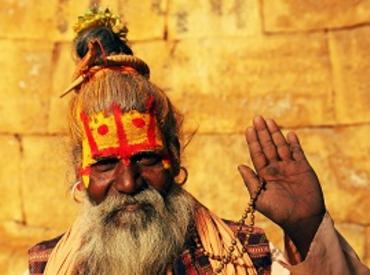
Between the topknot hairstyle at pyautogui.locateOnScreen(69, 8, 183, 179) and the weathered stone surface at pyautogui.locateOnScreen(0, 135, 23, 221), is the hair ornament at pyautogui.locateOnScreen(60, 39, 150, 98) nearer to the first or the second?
the topknot hairstyle at pyautogui.locateOnScreen(69, 8, 183, 179)

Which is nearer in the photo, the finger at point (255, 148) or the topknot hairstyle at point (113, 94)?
the finger at point (255, 148)

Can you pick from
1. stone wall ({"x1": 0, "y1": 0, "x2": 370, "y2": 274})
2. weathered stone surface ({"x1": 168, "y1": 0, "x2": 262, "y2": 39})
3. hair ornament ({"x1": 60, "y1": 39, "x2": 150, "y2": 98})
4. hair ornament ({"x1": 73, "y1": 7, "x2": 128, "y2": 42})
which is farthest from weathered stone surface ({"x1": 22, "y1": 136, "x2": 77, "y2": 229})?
hair ornament ({"x1": 60, "y1": 39, "x2": 150, "y2": 98})

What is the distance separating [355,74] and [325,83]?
195 millimetres

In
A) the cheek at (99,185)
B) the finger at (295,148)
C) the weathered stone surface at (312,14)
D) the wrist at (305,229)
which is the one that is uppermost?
the weathered stone surface at (312,14)

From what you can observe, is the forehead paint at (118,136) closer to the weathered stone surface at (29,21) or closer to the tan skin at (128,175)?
the tan skin at (128,175)

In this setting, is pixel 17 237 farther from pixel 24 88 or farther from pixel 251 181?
pixel 251 181

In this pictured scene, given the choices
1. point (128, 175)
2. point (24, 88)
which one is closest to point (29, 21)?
point (24, 88)

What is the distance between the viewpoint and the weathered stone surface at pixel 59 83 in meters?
6.23

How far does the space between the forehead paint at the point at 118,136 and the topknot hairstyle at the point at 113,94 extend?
36 millimetres

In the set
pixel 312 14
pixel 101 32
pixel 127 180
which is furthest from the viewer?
pixel 312 14

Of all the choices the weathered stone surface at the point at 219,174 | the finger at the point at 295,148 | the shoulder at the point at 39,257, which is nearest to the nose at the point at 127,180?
the shoulder at the point at 39,257

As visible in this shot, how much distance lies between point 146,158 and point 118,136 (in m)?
0.15

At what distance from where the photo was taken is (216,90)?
6.00m

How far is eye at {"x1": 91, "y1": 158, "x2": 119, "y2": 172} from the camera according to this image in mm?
3750
